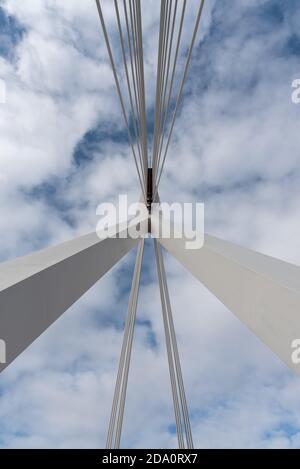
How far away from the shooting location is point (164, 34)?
8.82 feet

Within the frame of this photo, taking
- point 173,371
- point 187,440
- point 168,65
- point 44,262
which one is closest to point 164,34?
point 168,65

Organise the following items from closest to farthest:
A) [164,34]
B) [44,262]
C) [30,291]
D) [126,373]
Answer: [30,291] → [44,262] → [164,34] → [126,373]

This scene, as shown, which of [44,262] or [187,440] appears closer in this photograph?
[44,262]

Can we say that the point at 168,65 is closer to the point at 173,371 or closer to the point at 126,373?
the point at 126,373

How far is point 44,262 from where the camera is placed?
1.13 m

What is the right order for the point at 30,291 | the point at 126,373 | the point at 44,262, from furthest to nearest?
the point at 126,373, the point at 44,262, the point at 30,291

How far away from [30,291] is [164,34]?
2667 mm

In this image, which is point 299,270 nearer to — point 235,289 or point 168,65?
point 235,289

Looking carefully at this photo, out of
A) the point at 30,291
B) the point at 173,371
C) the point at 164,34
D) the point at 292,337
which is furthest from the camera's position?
the point at 173,371

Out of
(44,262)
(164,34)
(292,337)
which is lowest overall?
(292,337)
